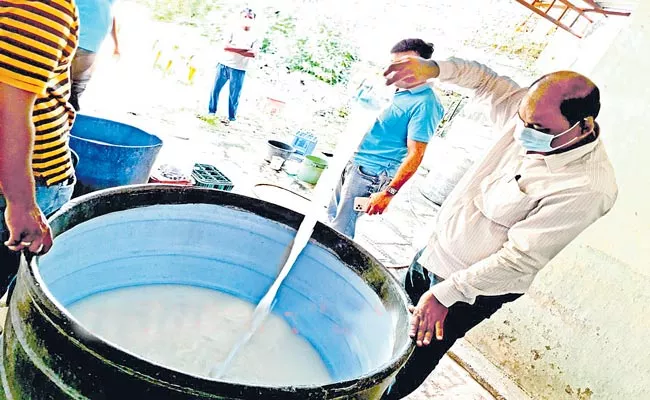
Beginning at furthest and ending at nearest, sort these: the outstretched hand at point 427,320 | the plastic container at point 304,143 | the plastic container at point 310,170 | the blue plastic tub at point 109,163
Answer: the plastic container at point 304,143, the plastic container at point 310,170, the blue plastic tub at point 109,163, the outstretched hand at point 427,320

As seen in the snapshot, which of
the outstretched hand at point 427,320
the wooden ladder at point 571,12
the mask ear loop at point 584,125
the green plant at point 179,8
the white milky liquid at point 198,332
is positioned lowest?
the green plant at point 179,8

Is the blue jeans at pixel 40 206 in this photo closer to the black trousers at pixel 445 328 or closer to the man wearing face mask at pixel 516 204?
the man wearing face mask at pixel 516 204

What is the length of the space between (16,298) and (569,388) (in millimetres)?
3046

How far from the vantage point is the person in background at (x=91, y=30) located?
2.73m

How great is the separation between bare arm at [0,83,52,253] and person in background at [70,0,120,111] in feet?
5.76

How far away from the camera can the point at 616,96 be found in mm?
2971

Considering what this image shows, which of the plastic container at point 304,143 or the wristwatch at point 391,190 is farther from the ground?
the wristwatch at point 391,190

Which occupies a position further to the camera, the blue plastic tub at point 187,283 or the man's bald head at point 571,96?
the man's bald head at point 571,96

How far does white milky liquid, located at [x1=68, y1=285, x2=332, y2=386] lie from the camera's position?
164cm

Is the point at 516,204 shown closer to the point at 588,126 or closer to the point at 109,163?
the point at 588,126

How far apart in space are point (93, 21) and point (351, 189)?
2012 millimetres

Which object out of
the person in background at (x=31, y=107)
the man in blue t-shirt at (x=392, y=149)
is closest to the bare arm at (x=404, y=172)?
the man in blue t-shirt at (x=392, y=149)

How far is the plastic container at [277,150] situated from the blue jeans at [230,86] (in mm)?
1351

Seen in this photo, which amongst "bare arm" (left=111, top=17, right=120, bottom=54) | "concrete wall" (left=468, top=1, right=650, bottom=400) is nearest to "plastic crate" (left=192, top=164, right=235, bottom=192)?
"bare arm" (left=111, top=17, right=120, bottom=54)
